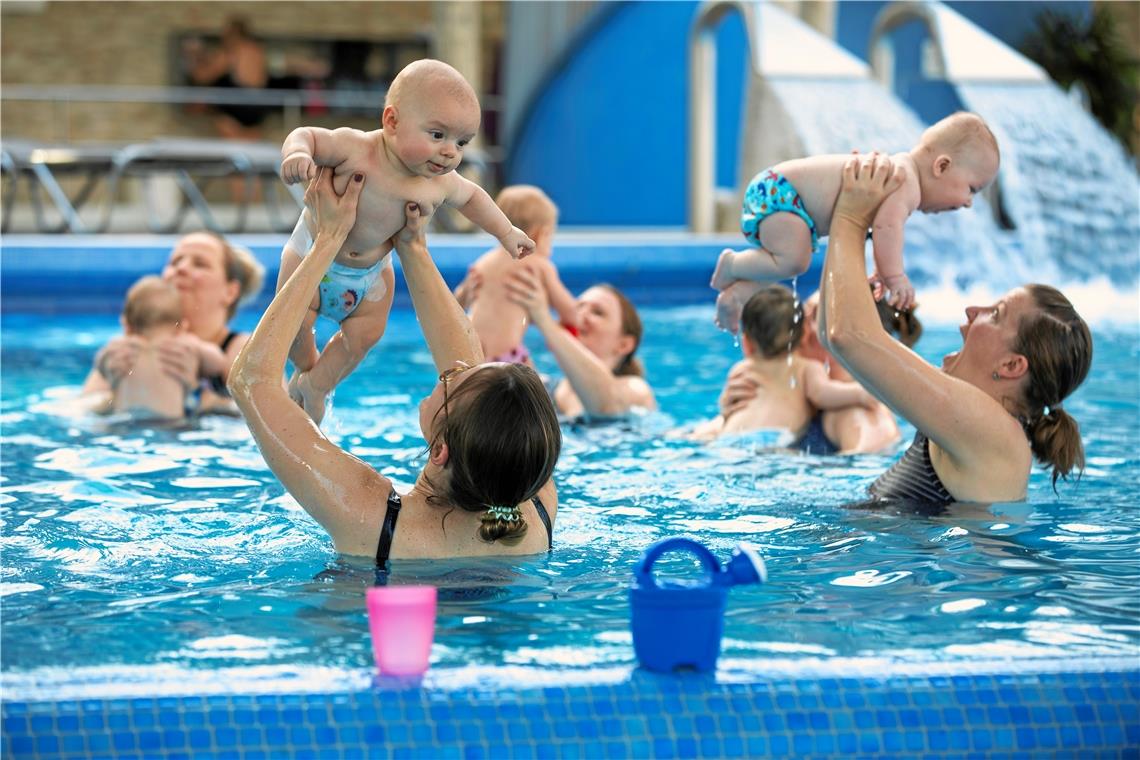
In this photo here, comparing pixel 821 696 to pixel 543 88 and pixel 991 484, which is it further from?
pixel 543 88

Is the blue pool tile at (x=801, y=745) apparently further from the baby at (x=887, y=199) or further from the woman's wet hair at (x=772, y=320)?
the woman's wet hair at (x=772, y=320)

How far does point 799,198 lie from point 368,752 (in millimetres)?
2147

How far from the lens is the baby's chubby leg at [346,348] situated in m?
3.89

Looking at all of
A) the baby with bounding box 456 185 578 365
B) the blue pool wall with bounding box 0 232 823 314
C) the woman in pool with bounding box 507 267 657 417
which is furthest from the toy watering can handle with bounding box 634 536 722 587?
the blue pool wall with bounding box 0 232 823 314

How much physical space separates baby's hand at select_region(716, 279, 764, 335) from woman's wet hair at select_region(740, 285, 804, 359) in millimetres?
1265

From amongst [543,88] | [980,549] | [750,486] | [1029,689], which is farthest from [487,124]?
[1029,689]

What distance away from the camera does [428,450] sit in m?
3.23

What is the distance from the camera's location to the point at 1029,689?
2.75 metres

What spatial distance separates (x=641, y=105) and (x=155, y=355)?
29.5ft

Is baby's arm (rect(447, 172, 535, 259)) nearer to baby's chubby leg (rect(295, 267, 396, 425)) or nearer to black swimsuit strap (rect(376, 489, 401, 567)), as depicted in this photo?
baby's chubby leg (rect(295, 267, 396, 425))

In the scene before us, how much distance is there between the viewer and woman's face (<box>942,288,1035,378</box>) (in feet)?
13.2

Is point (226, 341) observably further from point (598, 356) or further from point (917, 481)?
point (917, 481)

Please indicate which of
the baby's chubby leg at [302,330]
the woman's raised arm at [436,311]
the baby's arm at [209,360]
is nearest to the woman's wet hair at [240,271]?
the baby's arm at [209,360]

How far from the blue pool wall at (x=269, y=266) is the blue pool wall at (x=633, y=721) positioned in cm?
712
